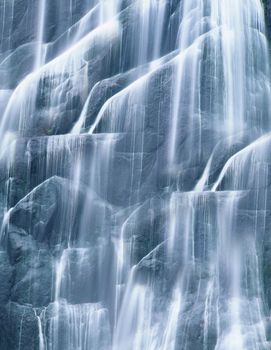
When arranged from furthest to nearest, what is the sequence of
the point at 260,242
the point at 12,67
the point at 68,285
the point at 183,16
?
1. the point at 12,67
2. the point at 183,16
3. the point at 68,285
4. the point at 260,242

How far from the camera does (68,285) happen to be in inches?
639

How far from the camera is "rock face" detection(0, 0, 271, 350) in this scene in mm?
15305

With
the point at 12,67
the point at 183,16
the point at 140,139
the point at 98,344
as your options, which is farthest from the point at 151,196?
the point at 12,67

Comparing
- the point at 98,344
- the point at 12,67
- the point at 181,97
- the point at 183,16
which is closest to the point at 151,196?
the point at 181,97

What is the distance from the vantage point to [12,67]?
21.5m

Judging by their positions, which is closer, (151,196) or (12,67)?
(151,196)

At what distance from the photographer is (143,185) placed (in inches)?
690

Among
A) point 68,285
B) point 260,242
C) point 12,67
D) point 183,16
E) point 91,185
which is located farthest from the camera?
point 12,67

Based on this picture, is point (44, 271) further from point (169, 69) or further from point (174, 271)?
point (169, 69)

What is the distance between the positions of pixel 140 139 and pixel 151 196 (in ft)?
5.62

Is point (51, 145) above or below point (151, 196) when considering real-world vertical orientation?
above

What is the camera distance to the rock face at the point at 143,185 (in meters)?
15.3

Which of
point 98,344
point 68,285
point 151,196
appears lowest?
point 98,344

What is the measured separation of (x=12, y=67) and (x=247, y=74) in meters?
8.18
